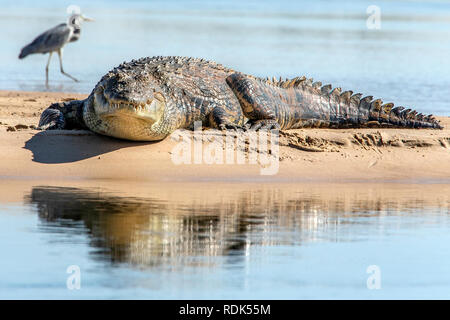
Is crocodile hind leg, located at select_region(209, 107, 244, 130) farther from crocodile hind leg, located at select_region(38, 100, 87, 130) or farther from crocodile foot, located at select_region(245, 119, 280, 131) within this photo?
crocodile hind leg, located at select_region(38, 100, 87, 130)

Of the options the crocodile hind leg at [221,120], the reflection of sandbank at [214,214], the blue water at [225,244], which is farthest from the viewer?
the crocodile hind leg at [221,120]

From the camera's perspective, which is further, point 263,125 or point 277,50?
point 277,50

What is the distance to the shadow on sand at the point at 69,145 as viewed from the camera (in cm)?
1047

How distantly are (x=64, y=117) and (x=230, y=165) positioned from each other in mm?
2344

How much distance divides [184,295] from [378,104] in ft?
25.8

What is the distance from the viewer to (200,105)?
11734 millimetres

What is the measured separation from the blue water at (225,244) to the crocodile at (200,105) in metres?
1.11

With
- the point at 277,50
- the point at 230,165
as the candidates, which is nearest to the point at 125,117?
the point at 230,165

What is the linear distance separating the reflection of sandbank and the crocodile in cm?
104

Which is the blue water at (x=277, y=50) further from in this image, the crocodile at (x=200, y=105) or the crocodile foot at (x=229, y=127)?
the crocodile foot at (x=229, y=127)

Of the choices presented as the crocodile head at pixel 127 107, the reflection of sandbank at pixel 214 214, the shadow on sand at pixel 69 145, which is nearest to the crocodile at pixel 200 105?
the crocodile head at pixel 127 107

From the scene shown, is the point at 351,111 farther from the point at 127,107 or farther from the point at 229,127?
the point at 127,107

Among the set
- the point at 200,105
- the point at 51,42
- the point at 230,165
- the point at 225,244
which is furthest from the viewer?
the point at 51,42
